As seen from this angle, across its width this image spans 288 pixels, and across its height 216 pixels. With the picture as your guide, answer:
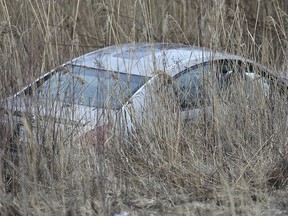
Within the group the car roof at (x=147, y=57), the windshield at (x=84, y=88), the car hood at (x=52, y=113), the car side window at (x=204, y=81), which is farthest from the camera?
the car roof at (x=147, y=57)

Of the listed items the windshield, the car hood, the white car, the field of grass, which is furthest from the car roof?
the car hood

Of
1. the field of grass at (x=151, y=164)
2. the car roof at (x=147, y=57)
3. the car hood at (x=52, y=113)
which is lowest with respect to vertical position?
the field of grass at (x=151, y=164)

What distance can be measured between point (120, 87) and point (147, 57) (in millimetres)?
628

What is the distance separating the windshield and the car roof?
0.35ft

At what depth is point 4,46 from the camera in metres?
5.34

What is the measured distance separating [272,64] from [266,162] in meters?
1.46

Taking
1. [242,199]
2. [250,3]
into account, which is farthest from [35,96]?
[250,3]

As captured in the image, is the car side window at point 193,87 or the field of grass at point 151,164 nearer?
the field of grass at point 151,164

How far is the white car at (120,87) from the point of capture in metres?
4.84

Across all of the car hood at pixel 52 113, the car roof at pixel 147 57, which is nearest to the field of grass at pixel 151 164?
→ the car hood at pixel 52 113

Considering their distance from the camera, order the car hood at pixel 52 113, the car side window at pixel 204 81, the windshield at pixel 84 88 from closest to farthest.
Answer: the car hood at pixel 52 113, the windshield at pixel 84 88, the car side window at pixel 204 81

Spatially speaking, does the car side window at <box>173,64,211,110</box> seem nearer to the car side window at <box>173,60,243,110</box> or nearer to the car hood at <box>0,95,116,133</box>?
the car side window at <box>173,60,243,110</box>

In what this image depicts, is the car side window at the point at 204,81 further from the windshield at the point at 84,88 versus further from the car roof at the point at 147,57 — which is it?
the windshield at the point at 84,88

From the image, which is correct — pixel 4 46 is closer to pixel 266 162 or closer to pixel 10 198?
pixel 10 198
